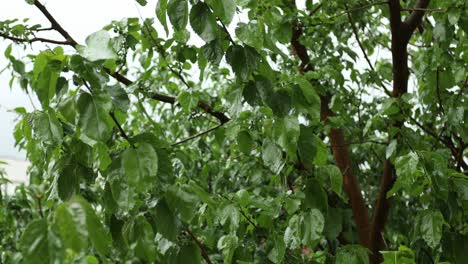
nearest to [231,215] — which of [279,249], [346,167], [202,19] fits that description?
[279,249]

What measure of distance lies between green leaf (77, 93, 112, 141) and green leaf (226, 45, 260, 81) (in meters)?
0.20

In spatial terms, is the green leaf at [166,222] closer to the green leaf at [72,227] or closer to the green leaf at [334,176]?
the green leaf at [72,227]

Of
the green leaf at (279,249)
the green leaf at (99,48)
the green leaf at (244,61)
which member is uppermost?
the green leaf at (244,61)

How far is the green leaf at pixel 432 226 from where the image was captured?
0.99 meters

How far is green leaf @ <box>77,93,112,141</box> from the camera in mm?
670

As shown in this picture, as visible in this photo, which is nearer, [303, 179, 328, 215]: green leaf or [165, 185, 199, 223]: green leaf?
[165, 185, 199, 223]: green leaf

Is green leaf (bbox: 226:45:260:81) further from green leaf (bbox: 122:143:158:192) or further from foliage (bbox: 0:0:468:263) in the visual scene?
green leaf (bbox: 122:143:158:192)

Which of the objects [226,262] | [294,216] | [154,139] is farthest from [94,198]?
[154,139]

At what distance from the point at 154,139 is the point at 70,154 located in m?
0.12

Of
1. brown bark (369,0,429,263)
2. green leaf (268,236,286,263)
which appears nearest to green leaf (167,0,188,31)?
green leaf (268,236,286,263)

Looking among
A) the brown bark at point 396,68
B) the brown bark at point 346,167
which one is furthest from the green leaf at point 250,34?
the brown bark at point 346,167

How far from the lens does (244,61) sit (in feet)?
2.65

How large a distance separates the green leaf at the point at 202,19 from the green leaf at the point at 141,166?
16 cm

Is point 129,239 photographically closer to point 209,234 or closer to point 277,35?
point 277,35
